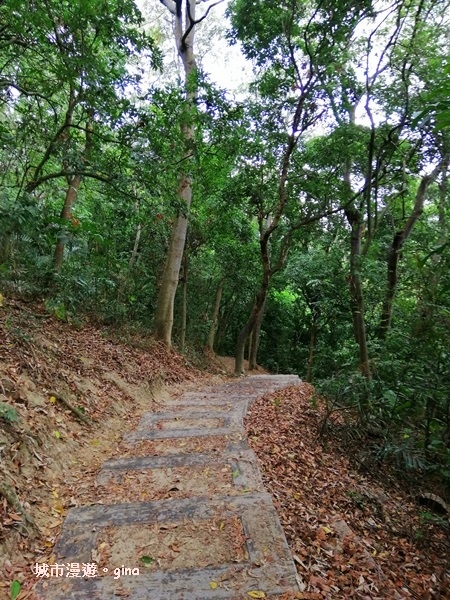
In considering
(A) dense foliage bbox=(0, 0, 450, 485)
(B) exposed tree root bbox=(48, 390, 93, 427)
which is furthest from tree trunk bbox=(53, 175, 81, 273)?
(B) exposed tree root bbox=(48, 390, 93, 427)

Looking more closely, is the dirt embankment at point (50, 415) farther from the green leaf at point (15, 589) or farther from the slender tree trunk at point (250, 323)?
the slender tree trunk at point (250, 323)

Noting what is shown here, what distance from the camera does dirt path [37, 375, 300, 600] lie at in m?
2.06

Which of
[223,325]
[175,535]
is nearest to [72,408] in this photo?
[175,535]

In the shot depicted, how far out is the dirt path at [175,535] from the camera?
6.75 ft

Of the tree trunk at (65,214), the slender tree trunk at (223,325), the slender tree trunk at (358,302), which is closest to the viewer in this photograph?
the slender tree trunk at (358,302)

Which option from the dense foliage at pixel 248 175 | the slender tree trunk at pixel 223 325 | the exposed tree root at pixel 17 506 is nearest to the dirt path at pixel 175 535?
the exposed tree root at pixel 17 506

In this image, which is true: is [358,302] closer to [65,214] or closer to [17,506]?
[17,506]

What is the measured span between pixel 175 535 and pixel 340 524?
134cm

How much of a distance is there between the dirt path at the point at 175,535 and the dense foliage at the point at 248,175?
1.99 meters

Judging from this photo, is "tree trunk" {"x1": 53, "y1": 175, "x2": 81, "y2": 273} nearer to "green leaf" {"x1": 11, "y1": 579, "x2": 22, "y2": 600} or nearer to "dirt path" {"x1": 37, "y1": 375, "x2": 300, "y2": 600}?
"dirt path" {"x1": 37, "y1": 375, "x2": 300, "y2": 600}

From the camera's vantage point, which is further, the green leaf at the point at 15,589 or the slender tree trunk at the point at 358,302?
the slender tree trunk at the point at 358,302

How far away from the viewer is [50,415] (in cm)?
373

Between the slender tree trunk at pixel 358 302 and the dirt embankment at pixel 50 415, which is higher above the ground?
the slender tree trunk at pixel 358 302

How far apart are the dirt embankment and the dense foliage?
1165 millimetres
